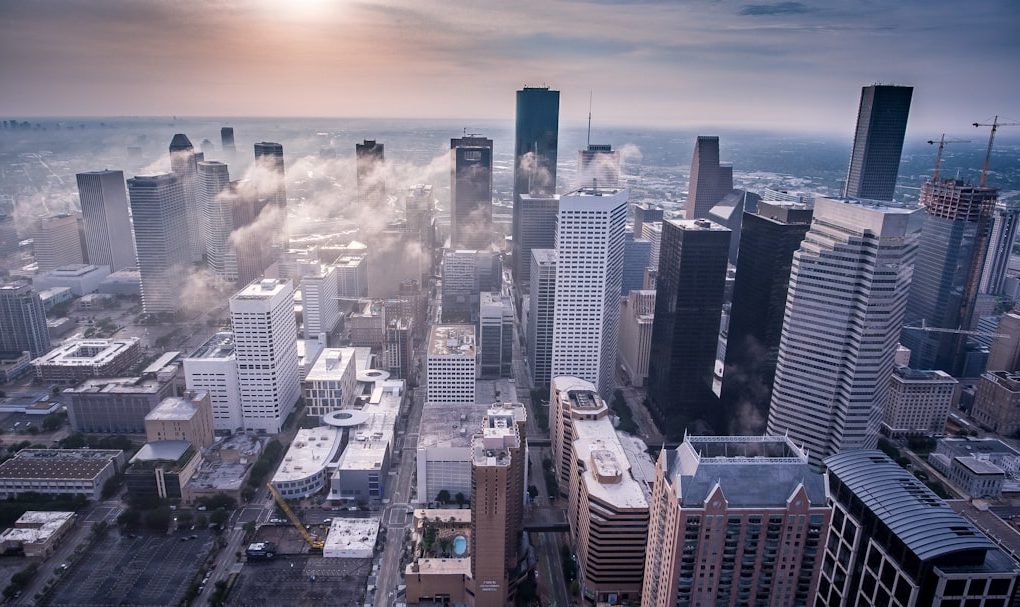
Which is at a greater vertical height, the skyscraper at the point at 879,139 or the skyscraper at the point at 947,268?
the skyscraper at the point at 879,139

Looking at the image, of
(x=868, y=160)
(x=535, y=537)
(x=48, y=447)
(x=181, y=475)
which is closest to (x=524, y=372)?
(x=535, y=537)

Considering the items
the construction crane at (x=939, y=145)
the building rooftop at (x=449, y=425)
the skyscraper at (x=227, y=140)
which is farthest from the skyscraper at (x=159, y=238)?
the construction crane at (x=939, y=145)

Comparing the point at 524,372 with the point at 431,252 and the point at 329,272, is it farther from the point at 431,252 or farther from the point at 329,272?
the point at 431,252

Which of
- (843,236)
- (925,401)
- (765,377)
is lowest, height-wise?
(925,401)

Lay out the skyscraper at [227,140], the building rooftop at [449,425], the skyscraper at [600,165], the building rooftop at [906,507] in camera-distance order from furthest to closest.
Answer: the skyscraper at [227,140] → the skyscraper at [600,165] → the building rooftop at [449,425] → the building rooftop at [906,507]

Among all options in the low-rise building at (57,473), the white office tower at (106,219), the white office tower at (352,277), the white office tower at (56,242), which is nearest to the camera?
the low-rise building at (57,473)

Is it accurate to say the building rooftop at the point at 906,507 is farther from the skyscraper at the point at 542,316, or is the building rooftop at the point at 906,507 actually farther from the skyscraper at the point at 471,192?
the skyscraper at the point at 471,192

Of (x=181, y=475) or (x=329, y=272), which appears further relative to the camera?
(x=329, y=272)

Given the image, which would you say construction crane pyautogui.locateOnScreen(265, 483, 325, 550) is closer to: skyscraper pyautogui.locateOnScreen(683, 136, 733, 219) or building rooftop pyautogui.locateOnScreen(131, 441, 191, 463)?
building rooftop pyautogui.locateOnScreen(131, 441, 191, 463)

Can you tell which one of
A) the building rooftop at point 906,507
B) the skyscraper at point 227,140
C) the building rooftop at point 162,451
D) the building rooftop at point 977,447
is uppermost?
the skyscraper at point 227,140
